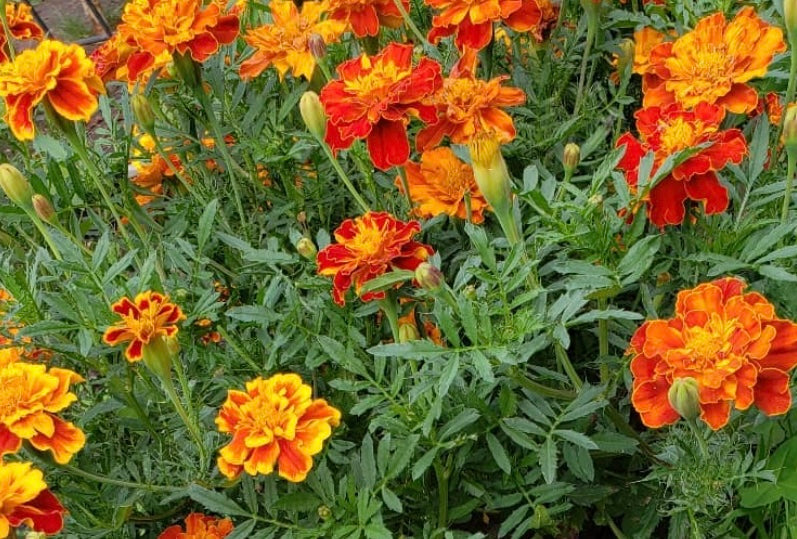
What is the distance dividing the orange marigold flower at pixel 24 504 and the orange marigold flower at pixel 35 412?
0.08 feet

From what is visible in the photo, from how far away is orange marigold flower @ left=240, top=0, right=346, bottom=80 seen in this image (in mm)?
1105

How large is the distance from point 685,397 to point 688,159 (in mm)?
236

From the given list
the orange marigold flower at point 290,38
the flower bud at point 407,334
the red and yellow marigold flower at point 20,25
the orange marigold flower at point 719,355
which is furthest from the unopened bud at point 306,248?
the red and yellow marigold flower at point 20,25

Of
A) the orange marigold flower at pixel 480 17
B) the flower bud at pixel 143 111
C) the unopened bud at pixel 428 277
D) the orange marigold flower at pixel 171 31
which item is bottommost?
the unopened bud at pixel 428 277

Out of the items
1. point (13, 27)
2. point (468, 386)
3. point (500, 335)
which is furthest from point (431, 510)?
point (13, 27)

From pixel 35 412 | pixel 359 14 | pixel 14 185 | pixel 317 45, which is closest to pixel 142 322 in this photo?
pixel 35 412

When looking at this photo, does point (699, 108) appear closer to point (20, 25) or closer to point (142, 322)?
point (142, 322)

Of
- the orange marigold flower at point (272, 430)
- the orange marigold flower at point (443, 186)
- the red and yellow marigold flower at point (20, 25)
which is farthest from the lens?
the red and yellow marigold flower at point (20, 25)

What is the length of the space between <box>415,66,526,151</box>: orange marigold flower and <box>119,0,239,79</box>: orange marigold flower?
26 cm

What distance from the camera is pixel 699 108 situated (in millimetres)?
916

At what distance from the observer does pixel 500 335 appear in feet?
2.78

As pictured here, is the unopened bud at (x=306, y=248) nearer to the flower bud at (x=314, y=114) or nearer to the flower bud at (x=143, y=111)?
the flower bud at (x=314, y=114)

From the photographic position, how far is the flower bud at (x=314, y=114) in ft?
3.20

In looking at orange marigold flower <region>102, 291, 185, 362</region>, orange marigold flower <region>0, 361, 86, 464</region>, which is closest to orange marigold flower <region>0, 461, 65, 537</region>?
orange marigold flower <region>0, 361, 86, 464</region>
